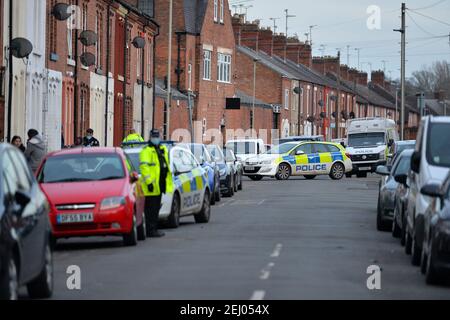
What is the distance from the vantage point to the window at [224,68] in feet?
257

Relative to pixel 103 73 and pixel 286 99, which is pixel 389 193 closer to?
pixel 103 73

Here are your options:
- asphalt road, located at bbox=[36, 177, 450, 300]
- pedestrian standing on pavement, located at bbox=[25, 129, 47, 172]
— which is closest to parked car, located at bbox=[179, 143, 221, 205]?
asphalt road, located at bbox=[36, 177, 450, 300]

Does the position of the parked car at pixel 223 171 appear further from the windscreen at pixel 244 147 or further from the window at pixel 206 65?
the window at pixel 206 65

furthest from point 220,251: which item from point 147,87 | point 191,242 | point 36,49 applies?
point 147,87

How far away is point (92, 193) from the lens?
1948 cm

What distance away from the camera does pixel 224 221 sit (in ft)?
86.4

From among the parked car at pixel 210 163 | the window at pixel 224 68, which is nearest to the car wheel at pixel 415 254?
the parked car at pixel 210 163

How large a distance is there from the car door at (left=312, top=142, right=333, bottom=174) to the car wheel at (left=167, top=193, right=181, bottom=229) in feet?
98.0

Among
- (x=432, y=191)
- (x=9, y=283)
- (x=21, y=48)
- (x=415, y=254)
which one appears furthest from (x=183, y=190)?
(x=9, y=283)

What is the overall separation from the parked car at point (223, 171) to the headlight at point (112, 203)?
17884 millimetres

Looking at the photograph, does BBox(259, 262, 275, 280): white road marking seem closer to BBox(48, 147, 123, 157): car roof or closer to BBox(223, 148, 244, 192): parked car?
BBox(48, 147, 123, 157): car roof

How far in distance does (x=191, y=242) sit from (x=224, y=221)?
5.73 meters

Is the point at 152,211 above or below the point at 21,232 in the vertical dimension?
below

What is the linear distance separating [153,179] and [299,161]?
32177 mm
